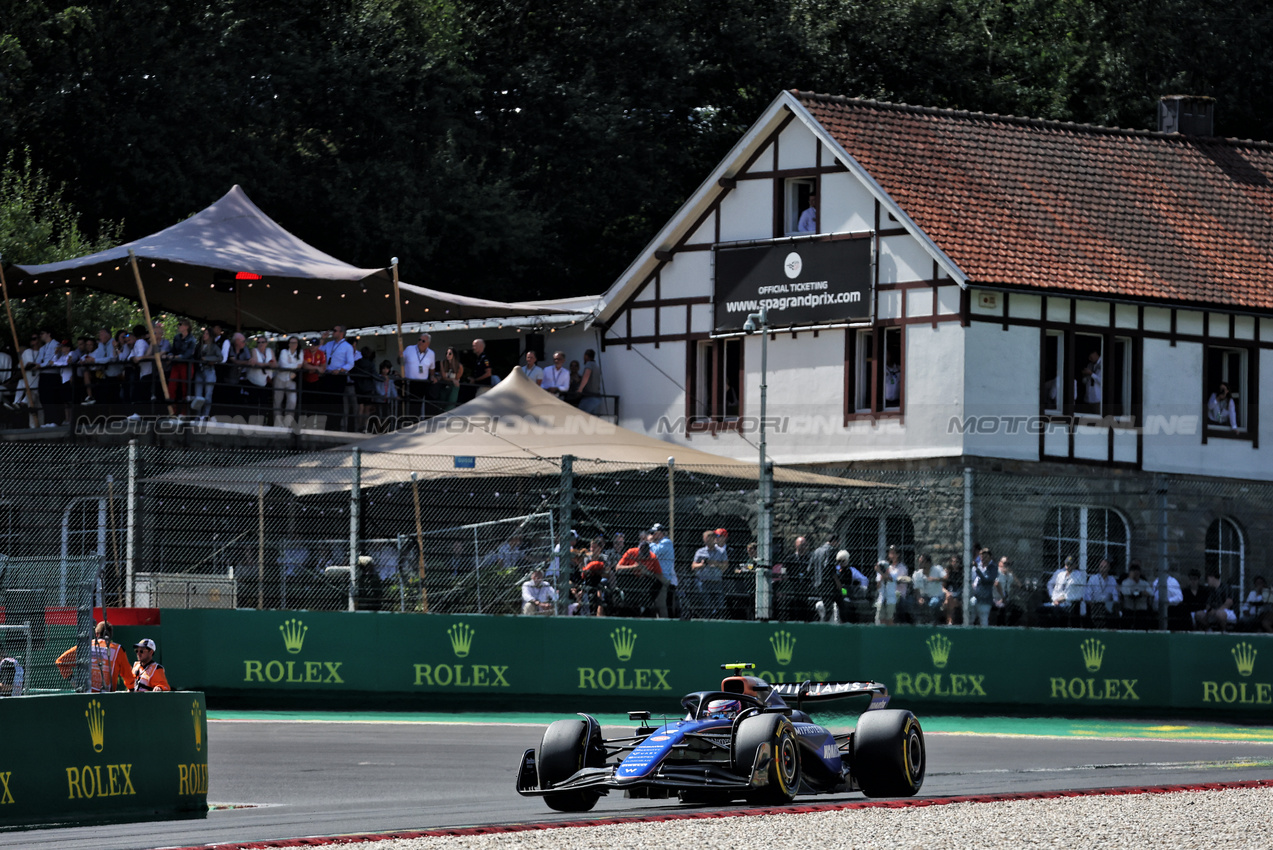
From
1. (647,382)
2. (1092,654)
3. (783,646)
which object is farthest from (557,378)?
(1092,654)

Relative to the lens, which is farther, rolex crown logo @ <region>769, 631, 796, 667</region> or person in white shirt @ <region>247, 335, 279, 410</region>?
person in white shirt @ <region>247, 335, 279, 410</region>

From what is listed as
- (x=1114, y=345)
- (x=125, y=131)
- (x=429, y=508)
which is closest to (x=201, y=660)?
(x=429, y=508)

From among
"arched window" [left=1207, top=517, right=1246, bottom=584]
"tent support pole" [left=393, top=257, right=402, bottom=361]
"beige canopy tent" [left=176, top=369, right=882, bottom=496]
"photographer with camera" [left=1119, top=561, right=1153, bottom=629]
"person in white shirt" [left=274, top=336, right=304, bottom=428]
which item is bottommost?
"photographer with camera" [left=1119, top=561, right=1153, bottom=629]

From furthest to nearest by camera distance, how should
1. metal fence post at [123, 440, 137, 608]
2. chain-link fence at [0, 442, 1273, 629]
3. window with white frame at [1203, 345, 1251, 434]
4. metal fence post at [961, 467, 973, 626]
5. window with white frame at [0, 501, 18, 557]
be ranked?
window with white frame at [1203, 345, 1251, 434]
metal fence post at [961, 467, 973, 626]
window with white frame at [0, 501, 18, 557]
chain-link fence at [0, 442, 1273, 629]
metal fence post at [123, 440, 137, 608]

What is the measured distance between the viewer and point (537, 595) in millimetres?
22938

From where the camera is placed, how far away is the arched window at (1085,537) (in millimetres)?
24859

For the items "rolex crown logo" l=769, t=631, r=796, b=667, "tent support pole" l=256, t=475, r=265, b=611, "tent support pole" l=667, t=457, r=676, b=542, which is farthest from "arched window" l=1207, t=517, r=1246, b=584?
"tent support pole" l=256, t=475, r=265, b=611

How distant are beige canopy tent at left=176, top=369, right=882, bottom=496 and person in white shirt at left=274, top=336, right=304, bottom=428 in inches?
134

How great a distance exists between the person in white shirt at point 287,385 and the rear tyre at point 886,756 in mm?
16875

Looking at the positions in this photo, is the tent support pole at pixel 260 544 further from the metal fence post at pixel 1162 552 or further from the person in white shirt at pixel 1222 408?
the person in white shirt at pixel 1222 408

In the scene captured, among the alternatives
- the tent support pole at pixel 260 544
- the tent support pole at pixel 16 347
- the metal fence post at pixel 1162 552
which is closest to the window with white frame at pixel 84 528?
the tent support pole at pixel 260 544

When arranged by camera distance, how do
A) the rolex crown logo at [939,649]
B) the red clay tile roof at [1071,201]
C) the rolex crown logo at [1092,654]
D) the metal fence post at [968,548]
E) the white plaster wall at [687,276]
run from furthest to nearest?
1. the white plaster wall at [687,276]
2. the red clay tile roof at [1071,201]
3. the rolex crown logo at [1092,654]
4. the rolex crown logo at [939,649]
5. the metal fence post at [968,548]

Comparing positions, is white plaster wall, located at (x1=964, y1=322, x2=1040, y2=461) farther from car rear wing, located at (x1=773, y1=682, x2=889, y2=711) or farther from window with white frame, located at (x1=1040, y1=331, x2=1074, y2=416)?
car rear wing, located at (x1=773, y1=682, x2=889, y2=711)

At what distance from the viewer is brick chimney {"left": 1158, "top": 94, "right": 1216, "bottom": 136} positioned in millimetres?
40594
